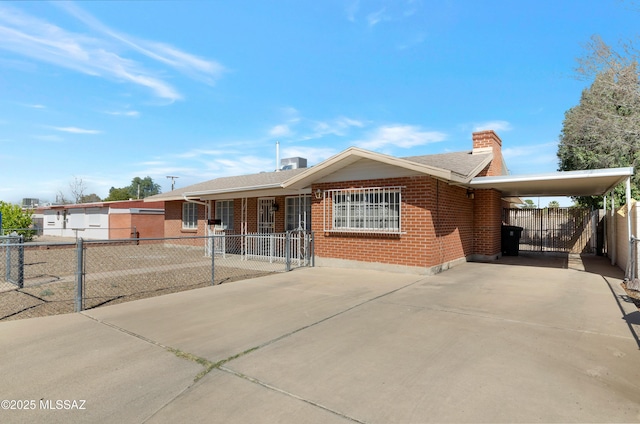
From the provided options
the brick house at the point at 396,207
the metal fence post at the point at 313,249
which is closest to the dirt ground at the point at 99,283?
the metal fence post at the point at 313,249

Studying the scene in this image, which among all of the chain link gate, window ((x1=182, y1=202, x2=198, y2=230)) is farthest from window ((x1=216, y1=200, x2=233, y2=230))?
the chain link gate

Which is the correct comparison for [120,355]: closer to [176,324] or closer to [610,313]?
[176,324]

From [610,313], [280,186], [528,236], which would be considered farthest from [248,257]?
[528,236]

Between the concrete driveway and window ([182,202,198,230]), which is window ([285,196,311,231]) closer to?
the concrete driveway

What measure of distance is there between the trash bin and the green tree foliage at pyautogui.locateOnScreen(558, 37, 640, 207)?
450 cm

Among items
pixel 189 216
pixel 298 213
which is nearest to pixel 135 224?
pixel 189 216

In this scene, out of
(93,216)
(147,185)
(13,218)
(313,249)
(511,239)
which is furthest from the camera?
(147,185)

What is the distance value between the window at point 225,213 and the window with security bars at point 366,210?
683 cm

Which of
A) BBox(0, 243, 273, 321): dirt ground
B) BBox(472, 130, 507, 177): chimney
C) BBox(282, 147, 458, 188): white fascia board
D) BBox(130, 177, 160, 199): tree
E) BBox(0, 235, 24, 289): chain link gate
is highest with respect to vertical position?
BBox(130, 177, 160, 199): tree

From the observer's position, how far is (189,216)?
18328mm

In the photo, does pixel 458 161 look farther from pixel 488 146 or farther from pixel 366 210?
pixel 366 210

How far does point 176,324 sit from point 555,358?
15.7 ft

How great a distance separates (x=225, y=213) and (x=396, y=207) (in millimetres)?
9496

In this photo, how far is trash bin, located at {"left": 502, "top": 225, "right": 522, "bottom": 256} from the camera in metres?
14.1
